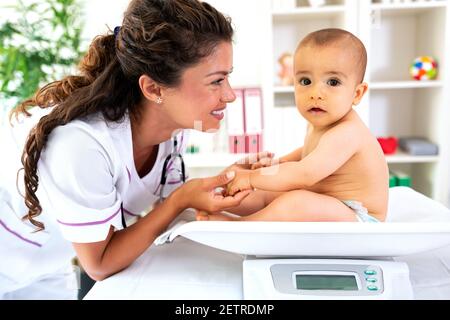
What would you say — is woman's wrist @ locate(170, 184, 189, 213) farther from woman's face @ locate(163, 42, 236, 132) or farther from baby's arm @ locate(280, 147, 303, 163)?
baby's arm @ locate(280, 147, 303, 163)

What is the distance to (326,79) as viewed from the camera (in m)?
0.77

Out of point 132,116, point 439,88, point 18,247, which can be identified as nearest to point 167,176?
point 132,116

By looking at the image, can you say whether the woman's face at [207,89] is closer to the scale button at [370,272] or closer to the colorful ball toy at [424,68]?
the scale button at [370,272]

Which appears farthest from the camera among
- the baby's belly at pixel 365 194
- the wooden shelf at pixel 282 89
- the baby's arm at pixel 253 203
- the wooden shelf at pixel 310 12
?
the wooden shelf at pixel 282 89

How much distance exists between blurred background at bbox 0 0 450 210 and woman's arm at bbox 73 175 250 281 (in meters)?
0.67

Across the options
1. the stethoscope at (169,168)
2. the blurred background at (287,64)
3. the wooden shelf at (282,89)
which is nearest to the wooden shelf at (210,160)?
the blurred background at (287,64)

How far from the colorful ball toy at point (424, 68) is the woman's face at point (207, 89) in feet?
4.27

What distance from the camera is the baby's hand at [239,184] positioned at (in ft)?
2.81

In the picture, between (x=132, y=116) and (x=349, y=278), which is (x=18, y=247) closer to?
(x=132, y=116)

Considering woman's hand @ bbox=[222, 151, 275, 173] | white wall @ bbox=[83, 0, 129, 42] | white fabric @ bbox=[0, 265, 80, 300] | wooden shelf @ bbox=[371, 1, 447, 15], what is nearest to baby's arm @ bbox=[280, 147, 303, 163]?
woman's hand @ bbox=[222, 151, 275, 173]

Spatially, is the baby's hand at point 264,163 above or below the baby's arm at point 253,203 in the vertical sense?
above

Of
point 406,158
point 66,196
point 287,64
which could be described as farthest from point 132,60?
point 287,64

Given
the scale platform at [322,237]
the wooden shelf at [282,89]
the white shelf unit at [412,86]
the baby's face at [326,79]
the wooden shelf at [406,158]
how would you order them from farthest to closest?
the wooden shelf at [282,89], the white shelf unit at [412,86], the wooden shelf at [406,158], the baby's face at [326,79], the scale platform at [322,237]
